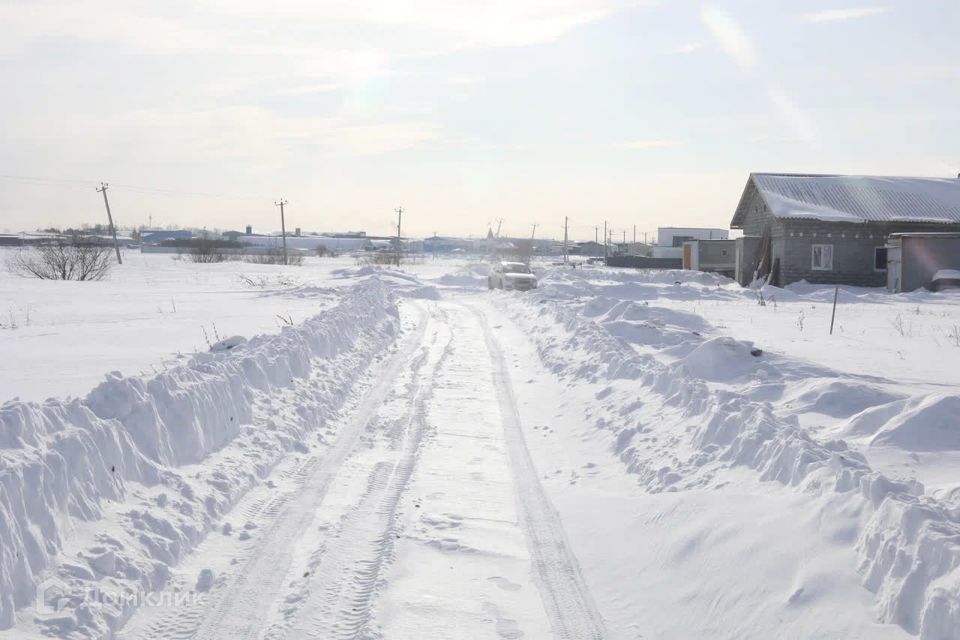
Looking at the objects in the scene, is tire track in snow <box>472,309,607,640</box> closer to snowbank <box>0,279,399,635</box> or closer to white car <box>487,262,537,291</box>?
snowbank <box>0,279,399,635</box>

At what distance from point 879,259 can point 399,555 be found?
117ft

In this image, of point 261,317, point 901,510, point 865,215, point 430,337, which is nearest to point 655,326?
point 430,337

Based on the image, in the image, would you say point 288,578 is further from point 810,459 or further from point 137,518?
point 810,459

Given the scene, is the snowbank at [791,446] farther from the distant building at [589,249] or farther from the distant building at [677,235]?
the distant building at [589,249]

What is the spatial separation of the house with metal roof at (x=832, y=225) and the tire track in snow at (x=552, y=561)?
99.0 ft

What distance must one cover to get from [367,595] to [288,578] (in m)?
0.61

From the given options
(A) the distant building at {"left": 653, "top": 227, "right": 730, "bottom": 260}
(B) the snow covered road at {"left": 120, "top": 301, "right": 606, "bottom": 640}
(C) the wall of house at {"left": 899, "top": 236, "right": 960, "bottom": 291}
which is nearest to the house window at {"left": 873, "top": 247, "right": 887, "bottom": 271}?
(C) the wall of house at {"left": 899, "top": 236, "right": 960, "bottom": 291}

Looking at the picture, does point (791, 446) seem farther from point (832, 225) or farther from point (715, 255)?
point (715, 255)

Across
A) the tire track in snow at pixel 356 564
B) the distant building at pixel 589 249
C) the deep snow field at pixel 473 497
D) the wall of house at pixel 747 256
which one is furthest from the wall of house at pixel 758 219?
the distant building at pixel 589 249

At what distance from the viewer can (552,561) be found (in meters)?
5.98

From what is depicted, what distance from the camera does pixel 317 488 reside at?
735 cm

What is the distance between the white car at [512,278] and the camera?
127 feet

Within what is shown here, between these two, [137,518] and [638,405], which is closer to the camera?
[137,518]

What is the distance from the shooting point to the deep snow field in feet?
15.6
